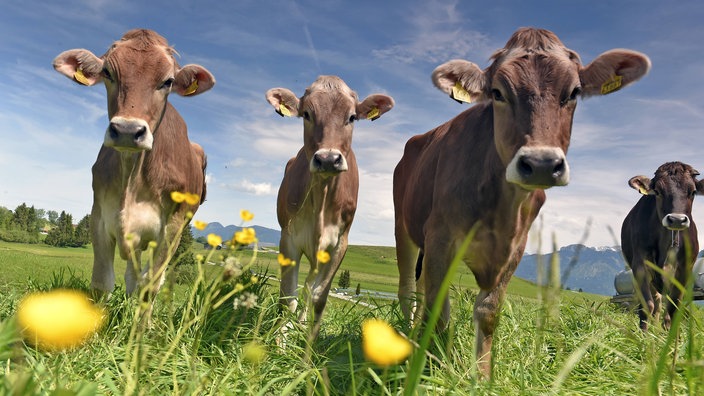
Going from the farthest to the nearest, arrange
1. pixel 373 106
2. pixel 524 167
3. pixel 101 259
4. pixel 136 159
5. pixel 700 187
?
pixel 700 187 → pixel 373 106 → pixel 136 159 → pixel 101 259 → pixel 524 167

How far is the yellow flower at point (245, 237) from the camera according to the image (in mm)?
2182

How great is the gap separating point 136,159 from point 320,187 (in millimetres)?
2048

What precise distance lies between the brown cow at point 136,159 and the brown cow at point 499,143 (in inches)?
108

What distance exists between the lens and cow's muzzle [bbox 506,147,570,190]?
136 inches

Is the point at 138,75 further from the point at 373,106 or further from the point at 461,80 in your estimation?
the point at 461,80

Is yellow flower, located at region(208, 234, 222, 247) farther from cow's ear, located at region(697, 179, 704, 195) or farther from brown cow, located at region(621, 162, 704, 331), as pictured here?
cow's ear, located at region(697, 179, 704, 195)

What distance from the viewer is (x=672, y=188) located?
1025 centimetres

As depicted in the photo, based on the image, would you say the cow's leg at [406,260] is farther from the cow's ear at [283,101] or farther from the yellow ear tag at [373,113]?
the cow's ear at [283,101]

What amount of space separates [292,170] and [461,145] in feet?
8.83

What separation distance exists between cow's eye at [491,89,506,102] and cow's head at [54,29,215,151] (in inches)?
118

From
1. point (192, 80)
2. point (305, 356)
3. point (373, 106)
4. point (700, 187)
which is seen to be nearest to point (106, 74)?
point (192, 80)

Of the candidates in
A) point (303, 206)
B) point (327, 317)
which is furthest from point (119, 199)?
point (327, 317)

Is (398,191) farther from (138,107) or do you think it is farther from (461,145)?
(138,107)

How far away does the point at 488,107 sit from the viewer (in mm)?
4781
